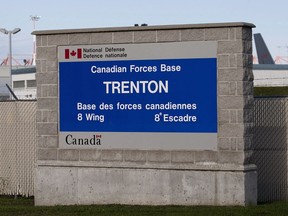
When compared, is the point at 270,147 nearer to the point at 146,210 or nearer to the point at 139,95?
the point at 139,95

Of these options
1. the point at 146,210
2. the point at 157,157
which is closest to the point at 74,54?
the point at 157,157

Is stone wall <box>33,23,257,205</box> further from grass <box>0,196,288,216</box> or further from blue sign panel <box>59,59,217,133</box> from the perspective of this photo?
grass <box>0,196,288,216</box>

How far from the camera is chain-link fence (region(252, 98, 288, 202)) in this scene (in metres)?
16.9

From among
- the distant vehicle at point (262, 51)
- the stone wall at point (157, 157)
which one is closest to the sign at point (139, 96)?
the stone wall at point (157, 157)

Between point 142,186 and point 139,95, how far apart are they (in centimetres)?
174

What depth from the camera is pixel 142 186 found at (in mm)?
16125

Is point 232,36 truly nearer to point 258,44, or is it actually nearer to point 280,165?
point 280,165

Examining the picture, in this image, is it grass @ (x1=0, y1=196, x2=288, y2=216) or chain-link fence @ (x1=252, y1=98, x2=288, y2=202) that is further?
chain-link fence @ (x1=252, y1=98, x2=288, y2=202)

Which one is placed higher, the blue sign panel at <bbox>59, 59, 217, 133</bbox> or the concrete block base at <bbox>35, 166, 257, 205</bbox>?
the blue sign panel at <bbox>59, 59, 217, 133</bbox>

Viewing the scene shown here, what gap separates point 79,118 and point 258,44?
11115 cm

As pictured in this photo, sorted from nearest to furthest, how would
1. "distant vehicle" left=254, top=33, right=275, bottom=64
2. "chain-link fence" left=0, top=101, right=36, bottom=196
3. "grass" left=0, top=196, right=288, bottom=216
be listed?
"grass" left=0, top=196, right=288, bottom=216
"chain-link fence" left=0, top=101, right=36, bottom=196
"distant vehicle" left=254, top=33, right=275, bottom=64

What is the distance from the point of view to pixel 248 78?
15.5m

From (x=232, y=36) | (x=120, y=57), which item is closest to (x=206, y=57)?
(x=232, y=36)

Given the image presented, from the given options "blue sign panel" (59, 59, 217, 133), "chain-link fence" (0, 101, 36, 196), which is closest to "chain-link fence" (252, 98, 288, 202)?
"blue sign panel" (59, 59, 217, 133)
